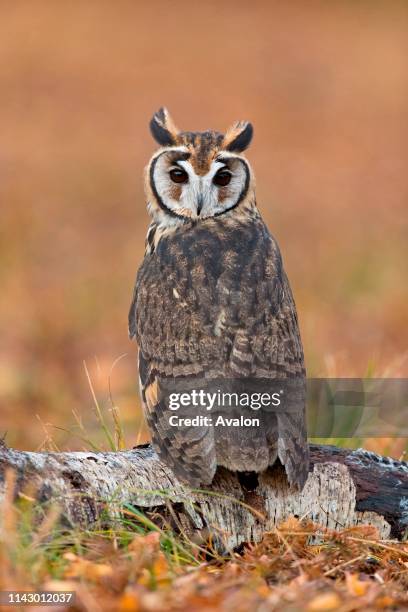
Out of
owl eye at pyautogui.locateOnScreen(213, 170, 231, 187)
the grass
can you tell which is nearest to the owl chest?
owl eye at pyautogui.locateOnScreen(213, 170, 231, 187)

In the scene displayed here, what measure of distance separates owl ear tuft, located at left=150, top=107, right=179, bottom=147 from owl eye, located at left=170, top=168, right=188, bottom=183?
0.52 feet

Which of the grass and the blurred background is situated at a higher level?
the blurred background

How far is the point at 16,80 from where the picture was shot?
73.9 ft

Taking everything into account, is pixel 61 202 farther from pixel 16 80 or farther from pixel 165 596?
pixel 165 596

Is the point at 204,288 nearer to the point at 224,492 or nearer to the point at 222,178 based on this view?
the point at 222,178

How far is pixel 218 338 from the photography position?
4.84 m

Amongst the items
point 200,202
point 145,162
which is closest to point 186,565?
point 200,202

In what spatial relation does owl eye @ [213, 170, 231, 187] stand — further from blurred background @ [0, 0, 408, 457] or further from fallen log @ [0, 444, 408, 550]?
fallen log @ [0, 444, 408, 550]

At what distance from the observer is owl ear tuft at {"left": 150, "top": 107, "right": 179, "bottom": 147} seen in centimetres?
565

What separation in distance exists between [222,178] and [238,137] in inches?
9.5

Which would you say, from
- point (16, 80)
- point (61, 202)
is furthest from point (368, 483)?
point (16, 80)

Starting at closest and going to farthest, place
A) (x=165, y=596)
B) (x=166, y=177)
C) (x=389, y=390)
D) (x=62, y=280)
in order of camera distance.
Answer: (x=165, y=596), (x=166, y=177), (x=389, y=390), (x=62, y=280)

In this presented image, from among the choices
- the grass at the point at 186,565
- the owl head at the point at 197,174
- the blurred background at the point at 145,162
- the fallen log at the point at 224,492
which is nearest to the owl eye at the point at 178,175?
the owl head at the point at 197,174

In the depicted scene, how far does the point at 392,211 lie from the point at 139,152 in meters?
4.94
